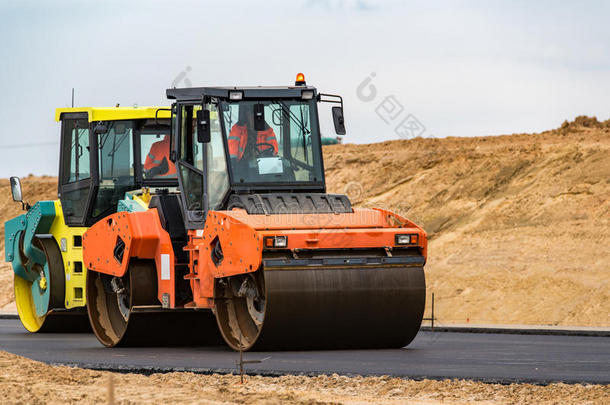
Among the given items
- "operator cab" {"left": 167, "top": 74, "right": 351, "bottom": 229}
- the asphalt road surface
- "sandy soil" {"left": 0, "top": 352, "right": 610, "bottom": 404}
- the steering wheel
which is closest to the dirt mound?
the asphalt road surface

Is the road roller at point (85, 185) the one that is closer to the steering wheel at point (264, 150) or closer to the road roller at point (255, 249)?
the road roller at point (255, 249)

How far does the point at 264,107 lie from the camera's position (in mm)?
17609

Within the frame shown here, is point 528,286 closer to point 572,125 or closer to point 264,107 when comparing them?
point 264,107

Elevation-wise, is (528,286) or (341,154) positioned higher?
(341,154)

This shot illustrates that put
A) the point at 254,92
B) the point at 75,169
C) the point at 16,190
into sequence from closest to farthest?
the point at 254,92
the point at 16,190
the point at 75,169

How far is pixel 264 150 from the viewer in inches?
687

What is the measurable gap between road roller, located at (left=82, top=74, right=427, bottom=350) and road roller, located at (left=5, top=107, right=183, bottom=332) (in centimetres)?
300

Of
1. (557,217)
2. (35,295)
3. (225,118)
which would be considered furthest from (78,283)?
(557,217)

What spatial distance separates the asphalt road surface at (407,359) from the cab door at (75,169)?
3.14 meters

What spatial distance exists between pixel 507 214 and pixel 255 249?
82.2 ft

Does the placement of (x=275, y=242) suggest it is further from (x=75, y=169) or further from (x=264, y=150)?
(x=75, y=169)

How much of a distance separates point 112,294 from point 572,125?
35572 mm

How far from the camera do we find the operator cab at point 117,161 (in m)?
22.4

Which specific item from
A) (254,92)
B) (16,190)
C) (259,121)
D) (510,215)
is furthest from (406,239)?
(510,215)
